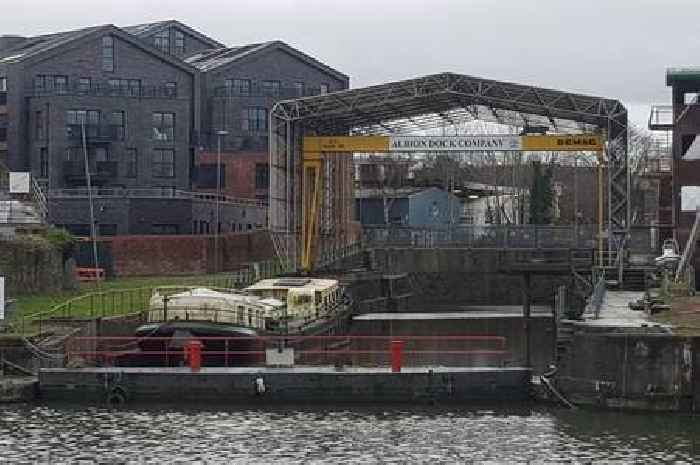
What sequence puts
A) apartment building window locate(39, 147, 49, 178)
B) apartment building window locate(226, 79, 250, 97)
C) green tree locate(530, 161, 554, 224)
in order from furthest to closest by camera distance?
green tree locate(530, 161, 554, 224), apartment building window locate(226, 79, 250, 97), apartment building window locate(39, 147, 49, 178)

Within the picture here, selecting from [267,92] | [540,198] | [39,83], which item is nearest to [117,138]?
[39,83]

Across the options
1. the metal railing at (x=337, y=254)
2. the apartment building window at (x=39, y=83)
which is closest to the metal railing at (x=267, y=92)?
the apartment building window at (x=39, y=83)

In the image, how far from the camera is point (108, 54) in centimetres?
9338

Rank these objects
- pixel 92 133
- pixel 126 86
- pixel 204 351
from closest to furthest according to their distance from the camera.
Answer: pixel 204 351, pixel 92 133, pixel 126 86

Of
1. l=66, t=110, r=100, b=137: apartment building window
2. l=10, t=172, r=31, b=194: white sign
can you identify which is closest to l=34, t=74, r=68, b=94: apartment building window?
l=66, t=110, r=100, b=137: apartment building window

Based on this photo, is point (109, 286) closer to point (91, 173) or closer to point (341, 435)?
point (91, 173)

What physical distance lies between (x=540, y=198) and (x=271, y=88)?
78.5 ft

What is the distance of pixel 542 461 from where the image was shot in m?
28.8

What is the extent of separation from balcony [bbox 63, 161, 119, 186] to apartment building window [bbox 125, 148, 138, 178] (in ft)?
3.97

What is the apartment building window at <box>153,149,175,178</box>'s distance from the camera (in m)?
91.4

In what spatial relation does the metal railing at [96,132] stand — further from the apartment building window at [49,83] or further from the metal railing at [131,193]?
the apartment building window at [49,83]

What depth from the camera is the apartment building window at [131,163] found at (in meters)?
90.1

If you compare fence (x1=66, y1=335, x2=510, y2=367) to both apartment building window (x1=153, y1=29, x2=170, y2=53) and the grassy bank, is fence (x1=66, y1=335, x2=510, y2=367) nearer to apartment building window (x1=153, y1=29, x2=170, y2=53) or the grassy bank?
the grassy bank

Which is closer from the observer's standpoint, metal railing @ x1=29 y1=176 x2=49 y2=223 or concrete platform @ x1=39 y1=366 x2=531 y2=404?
concrete platform @ x1=39 y1=366 x2=531 y2=404
